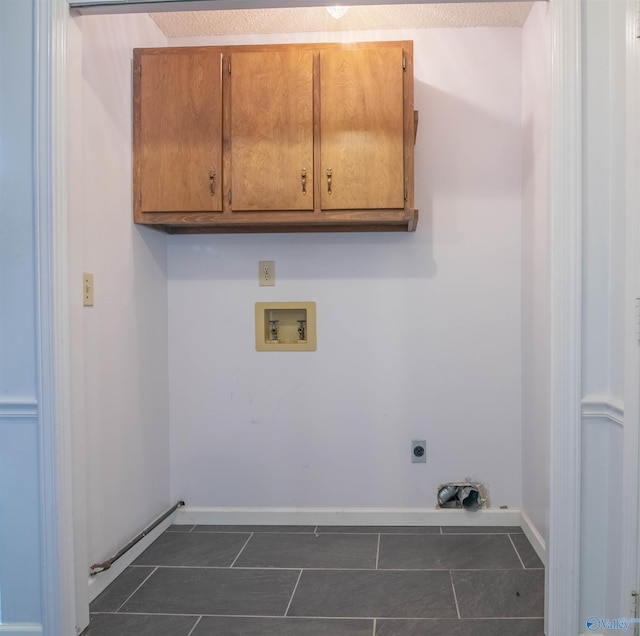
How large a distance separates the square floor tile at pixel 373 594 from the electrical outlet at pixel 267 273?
4.43 feet

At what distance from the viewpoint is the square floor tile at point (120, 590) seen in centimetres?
205

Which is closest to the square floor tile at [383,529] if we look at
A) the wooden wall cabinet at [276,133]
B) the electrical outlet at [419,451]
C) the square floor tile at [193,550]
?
the electrical outlet at [419,451]

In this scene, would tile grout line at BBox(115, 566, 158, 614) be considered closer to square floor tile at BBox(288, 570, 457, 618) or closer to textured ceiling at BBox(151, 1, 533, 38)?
square floor tile at BBox(288, 570, 457, 618)

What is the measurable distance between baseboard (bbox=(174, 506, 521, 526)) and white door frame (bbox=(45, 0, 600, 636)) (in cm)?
103

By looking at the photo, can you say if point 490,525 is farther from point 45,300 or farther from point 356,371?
point 45,300

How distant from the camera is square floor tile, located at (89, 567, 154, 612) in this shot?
2.05 meters

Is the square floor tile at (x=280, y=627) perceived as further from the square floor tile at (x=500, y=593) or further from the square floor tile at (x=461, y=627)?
the square floor tile at (x=500, y=593)

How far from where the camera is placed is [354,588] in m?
2.16

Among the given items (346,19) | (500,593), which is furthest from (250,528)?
(346,19)

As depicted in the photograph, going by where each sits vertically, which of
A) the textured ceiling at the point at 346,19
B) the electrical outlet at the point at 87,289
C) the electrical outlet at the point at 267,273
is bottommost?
the electrical outlet at the point at 87,289

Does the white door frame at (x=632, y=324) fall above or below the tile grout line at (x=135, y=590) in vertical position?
above

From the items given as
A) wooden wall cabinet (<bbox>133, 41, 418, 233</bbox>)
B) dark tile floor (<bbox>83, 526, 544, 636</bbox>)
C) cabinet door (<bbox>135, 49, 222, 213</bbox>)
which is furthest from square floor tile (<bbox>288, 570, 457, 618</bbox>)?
cabinet door (<bbox>135, 49, 222, 213</bbox>)

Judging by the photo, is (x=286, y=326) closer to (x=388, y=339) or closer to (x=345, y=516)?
(x=388, y=339)

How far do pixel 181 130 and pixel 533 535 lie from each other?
2379 mm
